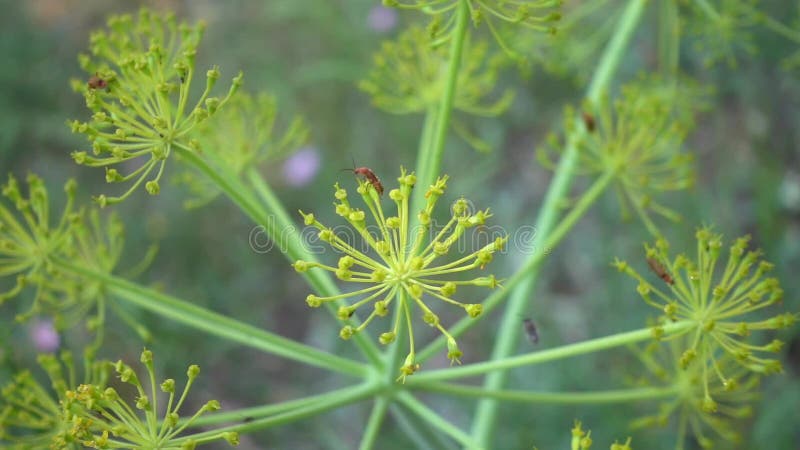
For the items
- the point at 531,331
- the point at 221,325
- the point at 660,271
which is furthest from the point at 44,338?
the point at 660,271

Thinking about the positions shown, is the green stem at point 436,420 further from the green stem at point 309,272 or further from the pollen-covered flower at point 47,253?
the pollen-covered flower at point 47,253

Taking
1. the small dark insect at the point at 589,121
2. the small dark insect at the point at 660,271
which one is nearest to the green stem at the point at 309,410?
the small dark insect at the point at 660,271

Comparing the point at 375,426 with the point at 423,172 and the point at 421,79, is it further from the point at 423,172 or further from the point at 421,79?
the point at 421,79

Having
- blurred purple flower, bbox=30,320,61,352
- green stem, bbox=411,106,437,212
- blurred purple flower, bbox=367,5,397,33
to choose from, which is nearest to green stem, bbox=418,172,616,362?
green stem, bbox=411,106,437,212

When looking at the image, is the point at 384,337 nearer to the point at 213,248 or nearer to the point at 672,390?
the point at 672,390

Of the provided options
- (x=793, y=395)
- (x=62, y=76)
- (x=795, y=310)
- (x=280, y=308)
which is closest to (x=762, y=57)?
(x=795, y=310)
